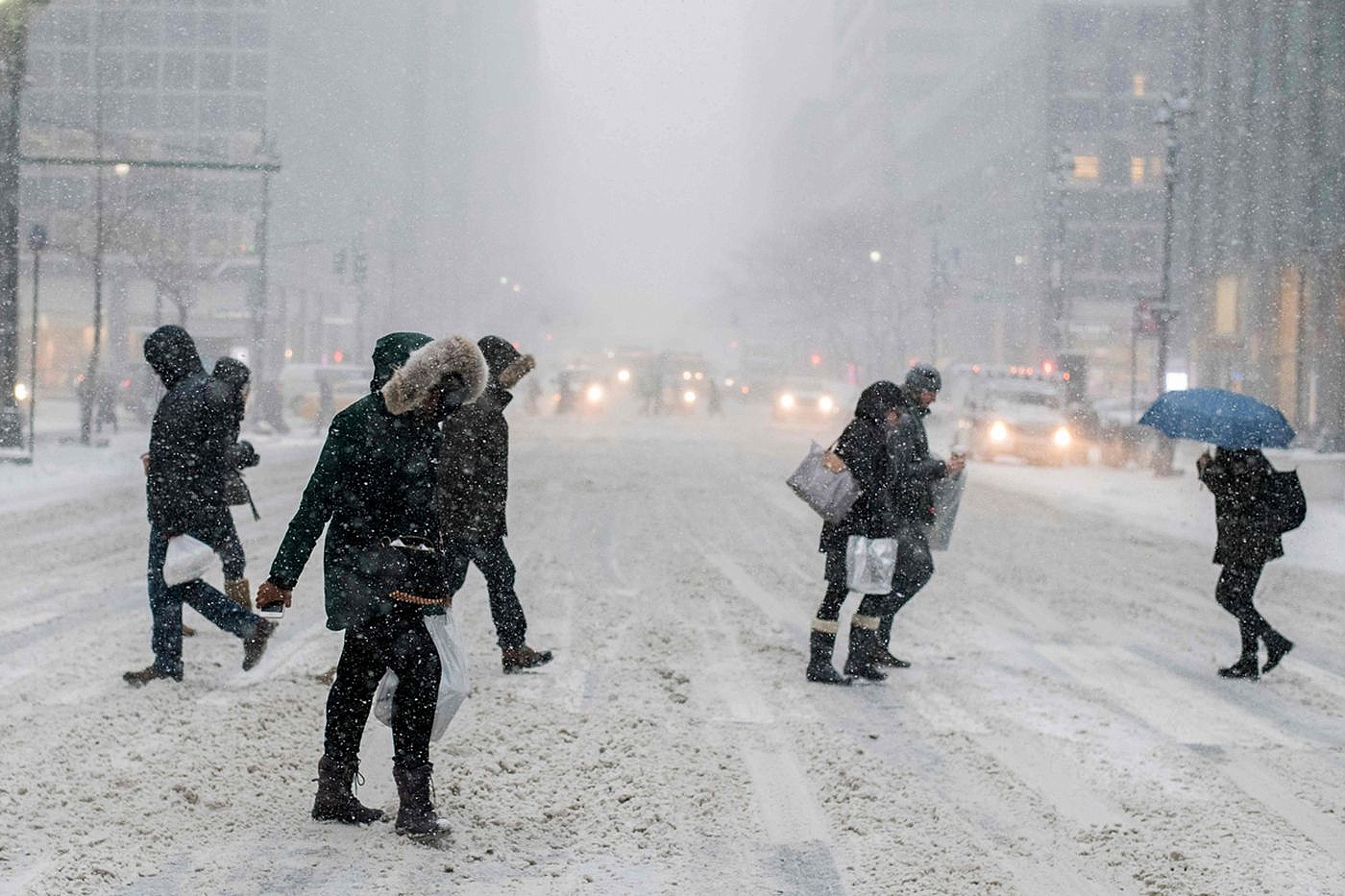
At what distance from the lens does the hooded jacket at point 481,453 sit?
25.9 feet

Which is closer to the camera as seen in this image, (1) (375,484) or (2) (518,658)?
(1) (375,484)

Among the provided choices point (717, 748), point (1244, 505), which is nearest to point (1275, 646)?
point (1244, 505)

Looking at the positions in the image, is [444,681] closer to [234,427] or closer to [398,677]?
[398,677]

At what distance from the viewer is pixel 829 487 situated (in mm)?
8273

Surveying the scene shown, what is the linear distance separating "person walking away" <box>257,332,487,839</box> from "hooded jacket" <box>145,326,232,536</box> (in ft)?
8.45

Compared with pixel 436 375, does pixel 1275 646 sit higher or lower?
lower

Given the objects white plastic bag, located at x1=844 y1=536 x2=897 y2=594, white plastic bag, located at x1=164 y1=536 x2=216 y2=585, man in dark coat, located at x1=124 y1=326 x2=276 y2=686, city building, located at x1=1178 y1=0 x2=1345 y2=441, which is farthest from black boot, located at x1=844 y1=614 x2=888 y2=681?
city building, located at x1=1178 y1=0 x2=1345 y2=441

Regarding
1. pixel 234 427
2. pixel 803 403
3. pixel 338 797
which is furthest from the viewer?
pixel 803 403

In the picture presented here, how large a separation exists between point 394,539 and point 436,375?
0.58 metres

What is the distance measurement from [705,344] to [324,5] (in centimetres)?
8715

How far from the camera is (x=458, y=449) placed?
26.1 feet

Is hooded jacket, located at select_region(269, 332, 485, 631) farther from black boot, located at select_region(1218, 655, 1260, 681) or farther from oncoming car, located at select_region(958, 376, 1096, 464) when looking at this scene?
oncoming car, located at select_region(958, 376, 1096, 464)

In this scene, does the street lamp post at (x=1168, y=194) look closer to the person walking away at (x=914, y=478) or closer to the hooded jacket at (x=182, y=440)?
the person walking away at (x=914, y=478)

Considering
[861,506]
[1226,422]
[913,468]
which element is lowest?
[861,506]
